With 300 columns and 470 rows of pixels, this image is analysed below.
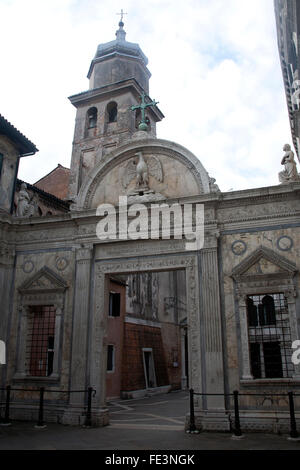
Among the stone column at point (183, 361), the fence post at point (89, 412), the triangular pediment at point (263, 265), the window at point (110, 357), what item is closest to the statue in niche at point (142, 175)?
the triangular pediment at point (263, 265)

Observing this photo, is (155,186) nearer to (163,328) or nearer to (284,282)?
(284,282)

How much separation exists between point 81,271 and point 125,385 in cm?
1070

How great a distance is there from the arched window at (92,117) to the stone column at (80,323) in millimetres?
19937

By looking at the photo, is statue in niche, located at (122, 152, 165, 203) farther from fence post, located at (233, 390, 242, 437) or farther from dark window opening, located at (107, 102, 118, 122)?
dark window opening, located at (107, 102, 118, 122)

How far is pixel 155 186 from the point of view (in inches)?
501

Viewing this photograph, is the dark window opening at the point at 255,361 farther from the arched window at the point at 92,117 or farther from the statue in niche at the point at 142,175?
the arched window at the point at 92,117

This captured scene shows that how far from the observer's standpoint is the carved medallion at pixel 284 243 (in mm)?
10781

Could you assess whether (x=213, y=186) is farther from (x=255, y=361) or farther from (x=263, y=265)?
(x=255, y=361)

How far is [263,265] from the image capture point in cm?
1089

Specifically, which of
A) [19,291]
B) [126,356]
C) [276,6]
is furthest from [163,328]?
[276,6]

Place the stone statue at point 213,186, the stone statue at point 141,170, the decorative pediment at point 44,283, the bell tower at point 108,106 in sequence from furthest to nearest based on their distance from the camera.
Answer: the bell tower at point 108,106
the decorative pediment at point 44,283
the stone statue at point 141,170
the stone statue at point 213,186

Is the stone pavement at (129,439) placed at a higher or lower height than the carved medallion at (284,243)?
lower

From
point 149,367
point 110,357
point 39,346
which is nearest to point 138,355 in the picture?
point 149,367
